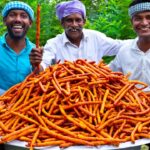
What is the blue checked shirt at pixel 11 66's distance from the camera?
3.68 metres

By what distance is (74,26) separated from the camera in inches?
153

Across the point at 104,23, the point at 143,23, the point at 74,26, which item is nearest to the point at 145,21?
the point at 143,23

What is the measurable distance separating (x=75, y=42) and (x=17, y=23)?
0.60 m

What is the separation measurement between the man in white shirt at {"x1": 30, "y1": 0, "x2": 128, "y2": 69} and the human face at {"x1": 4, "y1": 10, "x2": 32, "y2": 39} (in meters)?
0.30

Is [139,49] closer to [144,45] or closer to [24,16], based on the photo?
[144,45]

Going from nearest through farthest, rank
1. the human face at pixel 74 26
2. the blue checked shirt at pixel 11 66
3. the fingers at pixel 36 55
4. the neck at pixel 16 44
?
the fingers at pixel 36 55
the blue checked shirt at pixel 11 66
the neck at pixel 16 44
the human face at pixel 74 26

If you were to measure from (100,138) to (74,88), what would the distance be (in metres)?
0.41

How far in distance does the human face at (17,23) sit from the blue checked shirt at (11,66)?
→ 129 mm

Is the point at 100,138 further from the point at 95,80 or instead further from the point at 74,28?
the point at 74,28

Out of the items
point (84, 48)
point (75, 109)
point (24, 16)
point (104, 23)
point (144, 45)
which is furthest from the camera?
point (104, 23)

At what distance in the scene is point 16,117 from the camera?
2.51 meters

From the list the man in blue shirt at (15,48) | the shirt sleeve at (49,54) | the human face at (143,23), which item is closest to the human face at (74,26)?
the shirt sleeve at (49,54)

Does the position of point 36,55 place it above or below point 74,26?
below

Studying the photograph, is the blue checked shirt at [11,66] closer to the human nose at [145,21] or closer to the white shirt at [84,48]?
the white shirt at [84,48]
